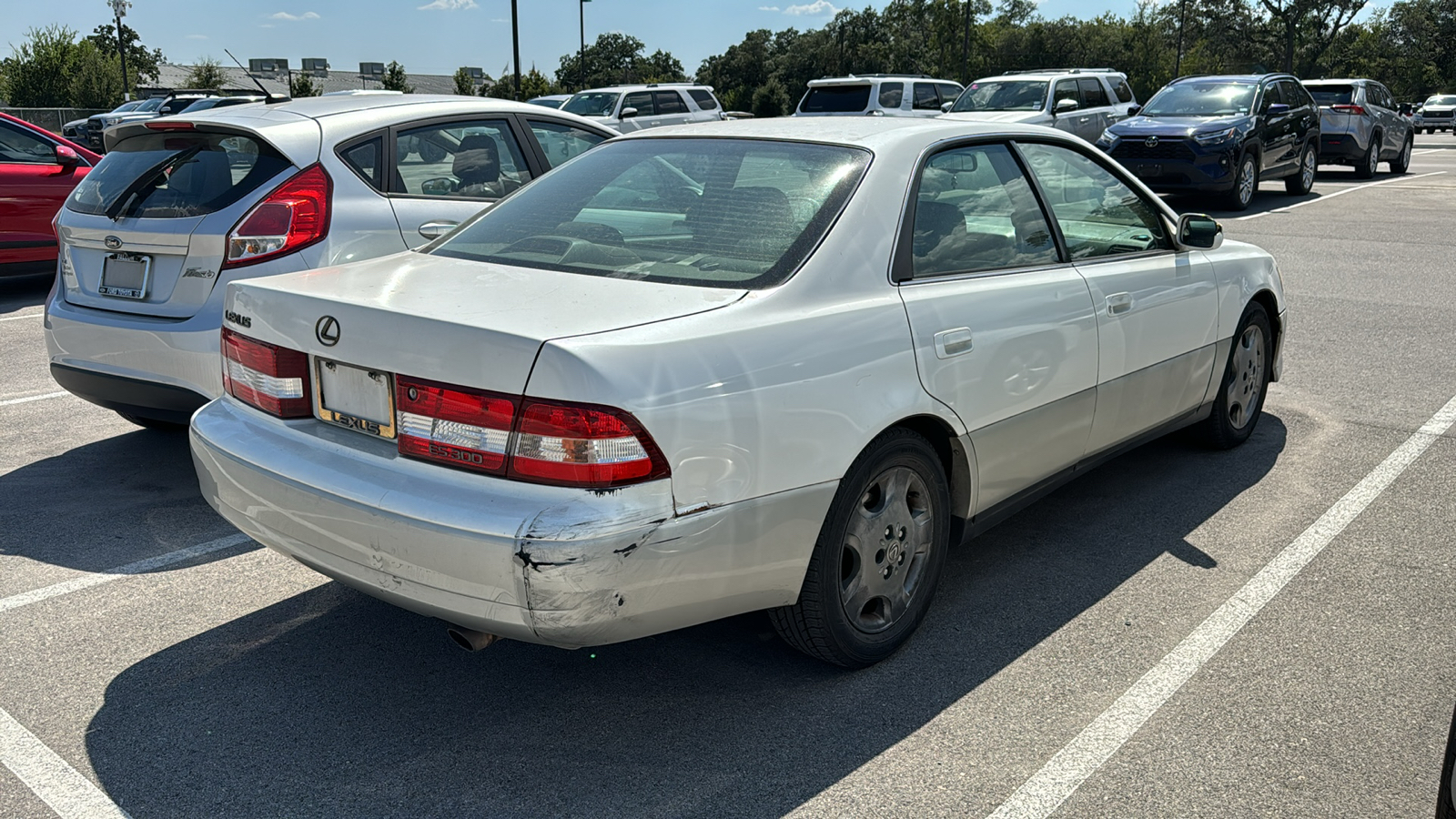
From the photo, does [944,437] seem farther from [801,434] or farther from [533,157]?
[533,157]

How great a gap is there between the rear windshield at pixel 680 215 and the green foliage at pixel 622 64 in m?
101

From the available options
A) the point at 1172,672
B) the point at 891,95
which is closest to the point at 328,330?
the point at 1172,672

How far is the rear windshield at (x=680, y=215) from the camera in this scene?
10.7ft

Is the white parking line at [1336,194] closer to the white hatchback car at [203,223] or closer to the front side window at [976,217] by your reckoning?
the front side window at [976,217]

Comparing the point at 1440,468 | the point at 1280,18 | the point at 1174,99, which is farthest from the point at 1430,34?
the point at 1440,468

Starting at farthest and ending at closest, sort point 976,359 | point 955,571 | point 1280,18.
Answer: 1. point 1280,18
2. point 955,571
3. point 976,359

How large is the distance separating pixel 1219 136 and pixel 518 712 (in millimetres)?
14841

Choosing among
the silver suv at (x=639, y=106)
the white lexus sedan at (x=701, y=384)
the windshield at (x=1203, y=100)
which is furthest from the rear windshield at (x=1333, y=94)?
the white lexus sedan at (x=701, y=384)

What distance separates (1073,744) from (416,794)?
163 centimetres

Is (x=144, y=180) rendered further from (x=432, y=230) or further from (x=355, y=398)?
(x=355, y=398)

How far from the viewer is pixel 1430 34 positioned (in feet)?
259

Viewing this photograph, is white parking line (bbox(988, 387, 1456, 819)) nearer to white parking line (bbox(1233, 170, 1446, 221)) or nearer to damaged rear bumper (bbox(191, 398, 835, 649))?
damaged rear bumper (bbox(191, 398, 835, 649))

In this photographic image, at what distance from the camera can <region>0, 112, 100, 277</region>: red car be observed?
950 centimetres

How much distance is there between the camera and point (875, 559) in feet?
11.1
